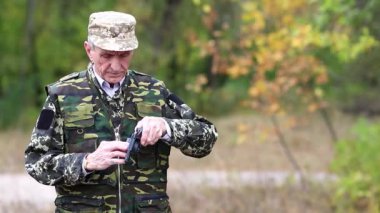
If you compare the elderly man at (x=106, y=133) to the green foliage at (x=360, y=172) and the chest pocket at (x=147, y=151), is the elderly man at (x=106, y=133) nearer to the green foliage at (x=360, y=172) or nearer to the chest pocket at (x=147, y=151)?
the chest pocket at (x=147, y=151)

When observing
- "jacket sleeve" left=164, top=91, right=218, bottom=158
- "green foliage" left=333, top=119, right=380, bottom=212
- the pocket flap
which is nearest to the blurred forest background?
"green foliage" left=333, top=119, right=380, bottom=212

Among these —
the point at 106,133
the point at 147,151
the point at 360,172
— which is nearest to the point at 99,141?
the point at 106,133

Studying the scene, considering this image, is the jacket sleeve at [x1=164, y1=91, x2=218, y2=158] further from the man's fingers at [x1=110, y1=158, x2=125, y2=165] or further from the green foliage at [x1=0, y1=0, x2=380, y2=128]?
the green foliage at [x1=0, y1=0, x2=380, y2=128]

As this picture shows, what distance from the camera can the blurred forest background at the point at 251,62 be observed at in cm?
1023

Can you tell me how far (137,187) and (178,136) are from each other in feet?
1.04

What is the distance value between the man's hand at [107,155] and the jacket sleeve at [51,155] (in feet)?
0.23

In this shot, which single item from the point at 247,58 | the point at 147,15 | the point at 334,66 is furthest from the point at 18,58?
the point at 247,58

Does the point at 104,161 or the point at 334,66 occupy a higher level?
the point at 104,161

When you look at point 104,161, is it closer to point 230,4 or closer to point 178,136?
point 178,136

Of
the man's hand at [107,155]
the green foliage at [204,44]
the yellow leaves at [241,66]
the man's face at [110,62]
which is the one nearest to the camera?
the man's hand at [107,155]

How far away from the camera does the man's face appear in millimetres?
4254

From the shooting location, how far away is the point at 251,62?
12734 mm

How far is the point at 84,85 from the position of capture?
4.42 meters

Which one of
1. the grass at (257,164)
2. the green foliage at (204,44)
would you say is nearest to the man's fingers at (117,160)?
the green foliage at (204,44)
